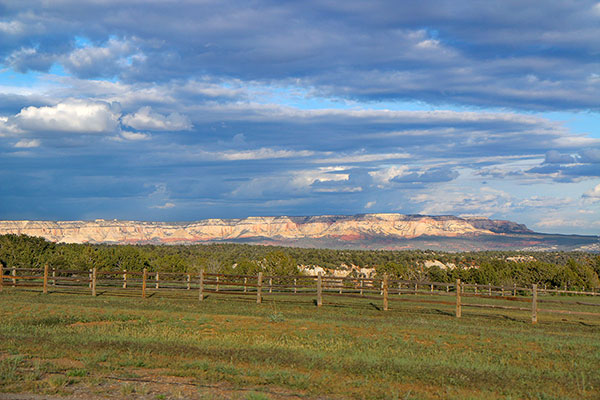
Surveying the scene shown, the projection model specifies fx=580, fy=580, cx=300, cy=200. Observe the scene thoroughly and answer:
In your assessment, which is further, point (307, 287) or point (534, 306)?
point (307, 287)

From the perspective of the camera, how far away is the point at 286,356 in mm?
11789

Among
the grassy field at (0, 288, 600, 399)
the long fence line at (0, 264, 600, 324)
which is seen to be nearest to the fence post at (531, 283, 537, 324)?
the long fence line at (0, 264, 600, 324)

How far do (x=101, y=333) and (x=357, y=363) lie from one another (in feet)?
22.8

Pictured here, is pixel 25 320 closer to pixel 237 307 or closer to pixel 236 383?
pixel 237 307

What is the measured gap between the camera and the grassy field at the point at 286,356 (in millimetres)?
9094

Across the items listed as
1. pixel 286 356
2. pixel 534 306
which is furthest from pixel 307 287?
pixel 286 356

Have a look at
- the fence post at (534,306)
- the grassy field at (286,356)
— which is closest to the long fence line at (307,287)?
the fence post at (534,306)

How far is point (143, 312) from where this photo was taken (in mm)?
20203

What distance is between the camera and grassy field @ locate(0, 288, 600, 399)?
29.8 feet

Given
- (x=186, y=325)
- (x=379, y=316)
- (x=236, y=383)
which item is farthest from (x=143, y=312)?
(x=236, y=383)

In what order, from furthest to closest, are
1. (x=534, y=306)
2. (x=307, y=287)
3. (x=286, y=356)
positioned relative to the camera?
(x=307, y=287)
(x=534, y=306)
(x=286, y=356)

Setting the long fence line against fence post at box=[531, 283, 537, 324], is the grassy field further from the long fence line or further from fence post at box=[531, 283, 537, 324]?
the long fence line

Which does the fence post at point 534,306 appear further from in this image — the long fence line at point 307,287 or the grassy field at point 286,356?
the grassy field at point 286,356

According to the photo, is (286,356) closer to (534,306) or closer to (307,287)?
(534,306)
